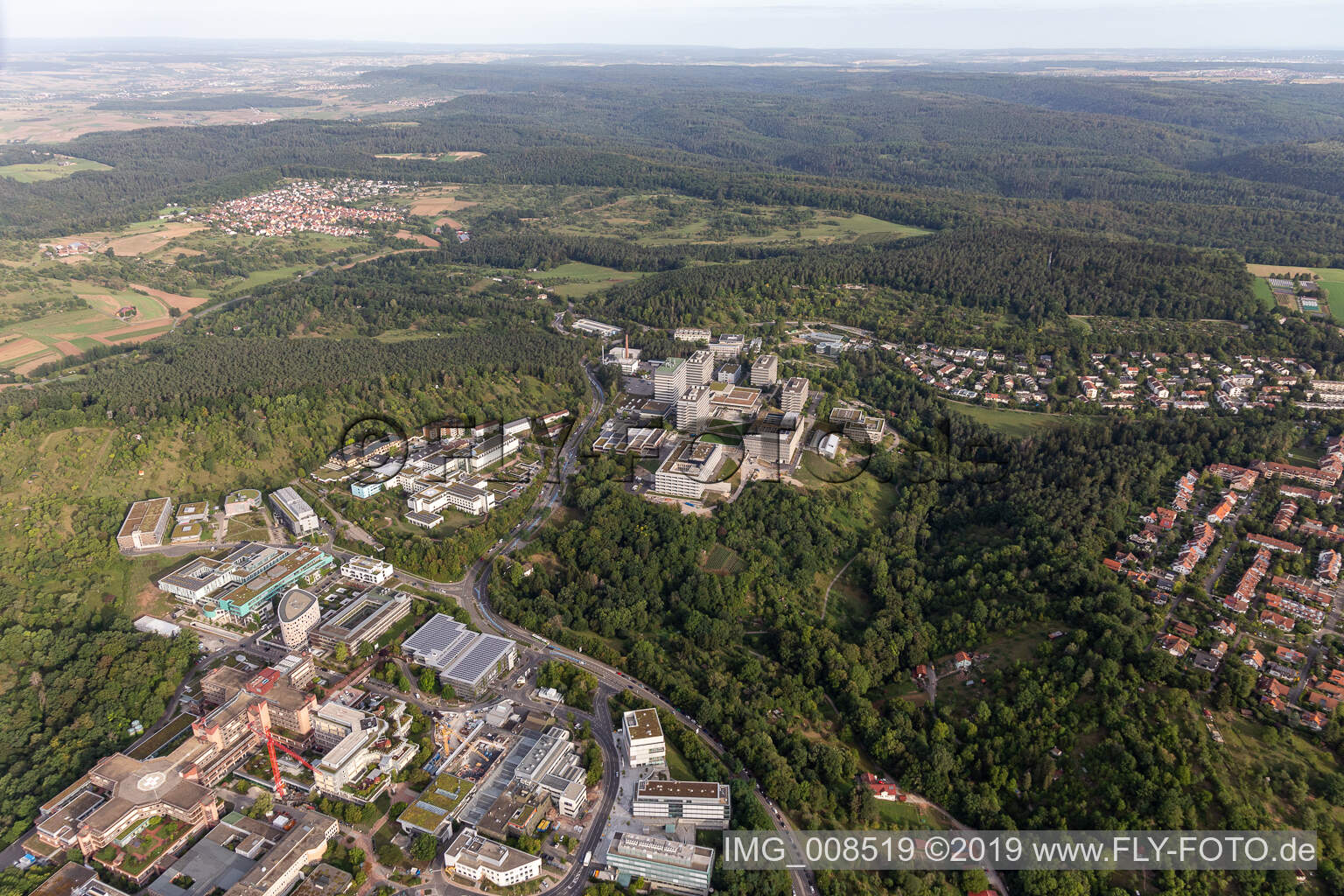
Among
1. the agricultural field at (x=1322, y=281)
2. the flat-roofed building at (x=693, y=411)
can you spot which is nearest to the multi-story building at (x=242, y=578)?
the flat-roofed building at (x=693, y=411)

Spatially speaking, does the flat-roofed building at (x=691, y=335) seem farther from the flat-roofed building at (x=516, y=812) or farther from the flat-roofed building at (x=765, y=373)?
the flat-roofed building at (x=516, y=812)

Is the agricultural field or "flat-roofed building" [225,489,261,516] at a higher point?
the agricultural field

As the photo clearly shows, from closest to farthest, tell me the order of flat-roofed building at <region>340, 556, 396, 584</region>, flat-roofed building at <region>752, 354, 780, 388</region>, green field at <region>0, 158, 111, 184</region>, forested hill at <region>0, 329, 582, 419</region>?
flat-roofed building at <region>340, 556, 396, 584</region> → forested hill at <region>0, 329, 582, 419</region> → flat-roofed building at <region>752, 354, 780, 388</region> → green field at <region>0, 158, 111, 184</region>

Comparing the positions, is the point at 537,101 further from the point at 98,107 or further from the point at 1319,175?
the point at 1319,175

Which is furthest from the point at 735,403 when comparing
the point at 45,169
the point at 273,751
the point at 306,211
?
the point at 45,169

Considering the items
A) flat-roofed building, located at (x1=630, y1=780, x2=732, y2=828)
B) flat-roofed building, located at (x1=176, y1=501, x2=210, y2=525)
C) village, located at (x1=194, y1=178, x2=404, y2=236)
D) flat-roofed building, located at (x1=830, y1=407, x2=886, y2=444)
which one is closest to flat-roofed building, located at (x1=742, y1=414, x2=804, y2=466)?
flat-roofed building, located at (x1=830, y1=407, x2=886, y2=444)

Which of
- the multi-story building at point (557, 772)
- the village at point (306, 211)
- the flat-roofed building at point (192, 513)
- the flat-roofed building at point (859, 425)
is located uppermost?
the village at point (306, 211)

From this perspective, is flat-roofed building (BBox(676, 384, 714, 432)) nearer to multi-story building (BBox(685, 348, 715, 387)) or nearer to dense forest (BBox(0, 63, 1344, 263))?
multi-story building (BBox(685, 348, 715, 387))
